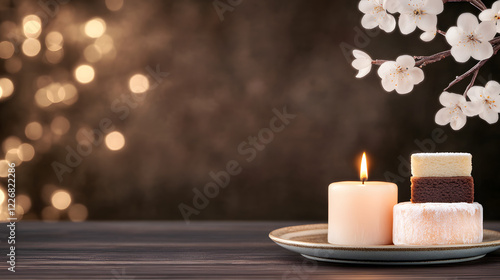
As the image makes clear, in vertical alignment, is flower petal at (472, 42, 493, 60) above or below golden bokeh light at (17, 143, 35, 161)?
above

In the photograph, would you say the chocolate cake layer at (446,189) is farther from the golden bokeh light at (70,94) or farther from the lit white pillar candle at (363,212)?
the golden bokeh light at (70,94)

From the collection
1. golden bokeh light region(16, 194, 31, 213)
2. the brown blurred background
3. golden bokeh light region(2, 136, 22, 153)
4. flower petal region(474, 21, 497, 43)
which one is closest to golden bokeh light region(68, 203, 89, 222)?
the brown blurred background

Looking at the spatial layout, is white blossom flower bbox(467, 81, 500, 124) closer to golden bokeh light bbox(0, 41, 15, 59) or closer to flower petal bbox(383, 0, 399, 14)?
flower petal bbox(383, 0, 399, 14)

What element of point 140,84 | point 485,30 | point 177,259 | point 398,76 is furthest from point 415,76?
point 140,84

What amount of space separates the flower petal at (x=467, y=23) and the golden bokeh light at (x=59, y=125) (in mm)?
1101

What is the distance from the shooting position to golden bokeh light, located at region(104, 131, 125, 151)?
1507mm

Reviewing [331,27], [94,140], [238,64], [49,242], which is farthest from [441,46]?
[49,242]

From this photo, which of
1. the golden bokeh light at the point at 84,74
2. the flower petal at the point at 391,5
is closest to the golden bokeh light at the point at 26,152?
the golden bokeh light at the point at 84,74

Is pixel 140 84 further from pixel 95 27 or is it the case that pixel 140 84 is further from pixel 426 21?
pixel 426 21

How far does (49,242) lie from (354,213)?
1.71 ft

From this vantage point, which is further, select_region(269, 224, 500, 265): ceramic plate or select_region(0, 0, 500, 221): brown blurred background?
select_region(0, 0, 500, 221): brown blurred background

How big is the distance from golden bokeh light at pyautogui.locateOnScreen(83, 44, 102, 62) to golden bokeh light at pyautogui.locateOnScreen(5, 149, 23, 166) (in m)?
0.32

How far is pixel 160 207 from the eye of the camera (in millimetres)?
1529

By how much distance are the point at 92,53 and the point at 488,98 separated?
1.05 m
